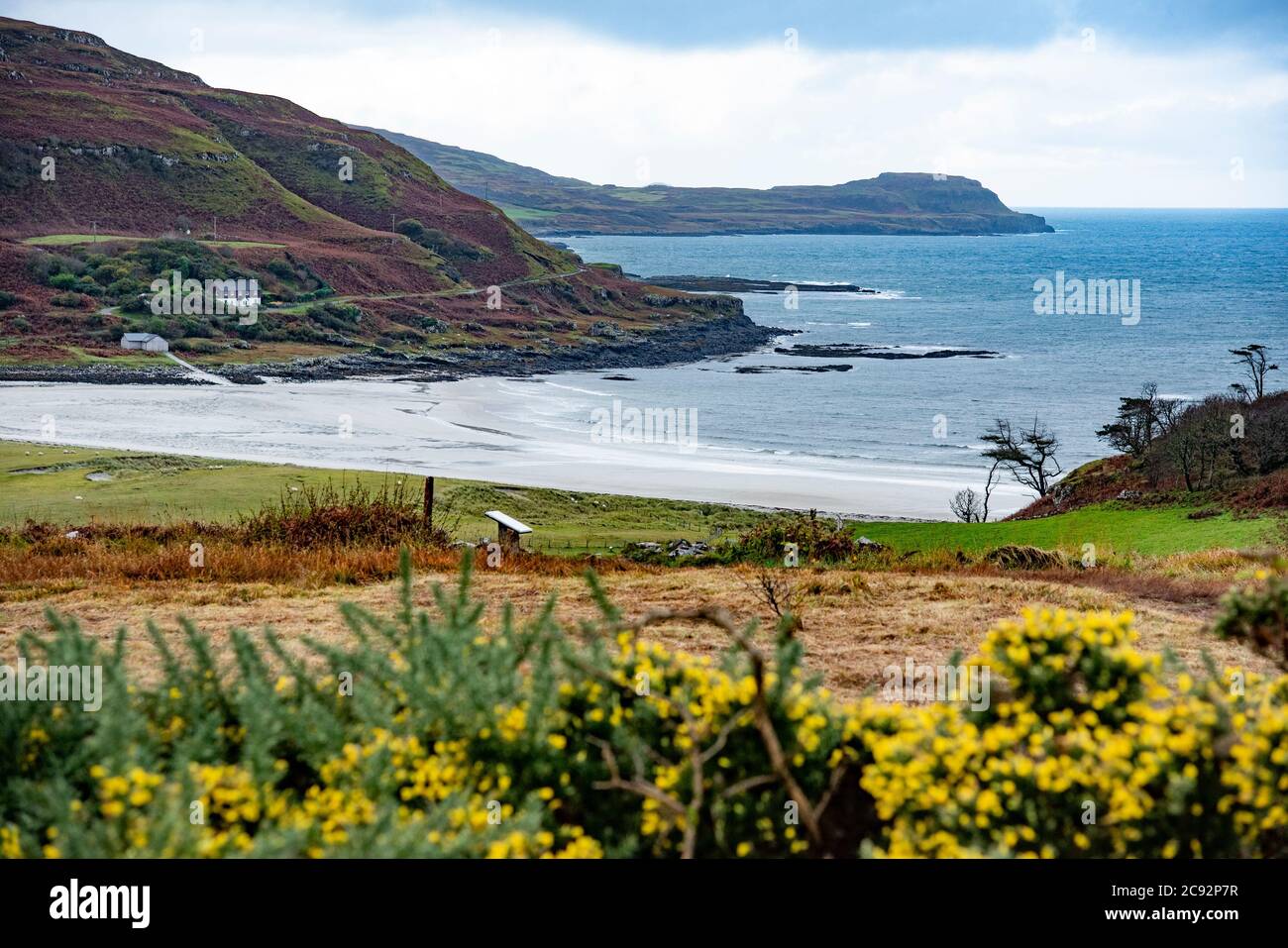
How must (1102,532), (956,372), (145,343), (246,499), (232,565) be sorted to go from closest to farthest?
1. (232,565)
2. (1102,532)
3. (246,499)
4. (145,343)
5. (956,372)

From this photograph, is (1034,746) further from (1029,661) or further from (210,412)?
(210,412)

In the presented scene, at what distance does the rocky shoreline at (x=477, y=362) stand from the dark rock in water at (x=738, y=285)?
39.6 meters

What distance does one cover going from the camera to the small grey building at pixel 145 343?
228 feet

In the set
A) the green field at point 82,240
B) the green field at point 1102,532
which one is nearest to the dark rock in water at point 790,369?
the green field at point 82,240

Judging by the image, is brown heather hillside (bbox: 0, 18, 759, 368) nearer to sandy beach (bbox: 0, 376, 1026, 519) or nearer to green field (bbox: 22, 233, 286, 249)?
green field (bbox: 22, 233, 286, 249)

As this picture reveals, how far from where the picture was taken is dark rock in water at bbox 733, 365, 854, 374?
257 ft

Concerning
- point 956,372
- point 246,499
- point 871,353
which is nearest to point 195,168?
point 871,353

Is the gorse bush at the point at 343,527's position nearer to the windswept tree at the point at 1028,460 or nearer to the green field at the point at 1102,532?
the green field at the point at 1102,532

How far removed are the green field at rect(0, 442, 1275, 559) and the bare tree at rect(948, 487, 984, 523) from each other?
6.87 m

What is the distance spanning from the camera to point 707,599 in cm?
1066

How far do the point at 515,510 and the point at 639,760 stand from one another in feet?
82.6

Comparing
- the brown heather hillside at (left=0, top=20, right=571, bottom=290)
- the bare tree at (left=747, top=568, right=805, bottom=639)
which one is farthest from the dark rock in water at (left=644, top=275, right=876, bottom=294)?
the bare tree at (left=747, top=568, right=805, bottom=639)

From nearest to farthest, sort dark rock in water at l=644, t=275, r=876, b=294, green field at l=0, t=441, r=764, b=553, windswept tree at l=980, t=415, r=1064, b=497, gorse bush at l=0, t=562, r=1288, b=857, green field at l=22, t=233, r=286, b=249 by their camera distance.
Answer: gorse bush at l=0, t=562, r=1288, b=857
green field at l=0, t=441, r=764, b=553
windswept tree at l=980, t=415, r=1064, b=497
green field at l=22, t=233, r=286, b=249
dark rock in water at l=644, t=275, r=876, b=294

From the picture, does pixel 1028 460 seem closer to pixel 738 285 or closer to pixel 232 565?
pixel 232 565
